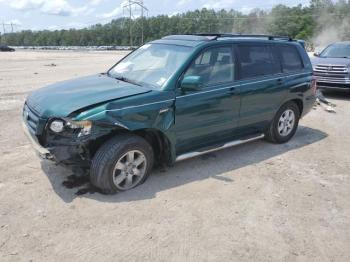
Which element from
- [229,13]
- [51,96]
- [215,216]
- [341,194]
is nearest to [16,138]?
[51,96]

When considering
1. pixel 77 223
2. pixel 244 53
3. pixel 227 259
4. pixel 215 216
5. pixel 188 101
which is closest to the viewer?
pixel 227 259

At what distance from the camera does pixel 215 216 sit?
4.12m

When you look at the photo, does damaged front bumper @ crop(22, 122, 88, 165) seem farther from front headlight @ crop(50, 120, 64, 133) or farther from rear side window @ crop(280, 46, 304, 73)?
rear side window @ crop(280, 46, 304, 73)

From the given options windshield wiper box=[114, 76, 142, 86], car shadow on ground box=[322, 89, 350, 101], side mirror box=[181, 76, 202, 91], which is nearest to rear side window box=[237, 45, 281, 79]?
side mirror box=[181, 76, 202, 91]

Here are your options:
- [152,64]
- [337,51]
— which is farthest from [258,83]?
[337,51]

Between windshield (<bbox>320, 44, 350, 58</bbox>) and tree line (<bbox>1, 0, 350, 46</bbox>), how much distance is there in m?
48.3

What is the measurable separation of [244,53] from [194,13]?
111 meters

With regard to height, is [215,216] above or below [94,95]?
below

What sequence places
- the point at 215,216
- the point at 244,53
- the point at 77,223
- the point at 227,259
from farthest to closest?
the point at 244,53 → the point at 215,216 → the point at 77,223 → the point at 227,259

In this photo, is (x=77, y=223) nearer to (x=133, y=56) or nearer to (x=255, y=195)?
(x=255, y=195)

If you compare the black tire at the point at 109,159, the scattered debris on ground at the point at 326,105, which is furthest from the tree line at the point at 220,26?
the black tire at the point at 109,159

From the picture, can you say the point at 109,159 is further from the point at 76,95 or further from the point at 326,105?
the point at 326,105

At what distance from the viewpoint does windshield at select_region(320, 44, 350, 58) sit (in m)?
12.3

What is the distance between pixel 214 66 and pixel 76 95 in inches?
77.6
